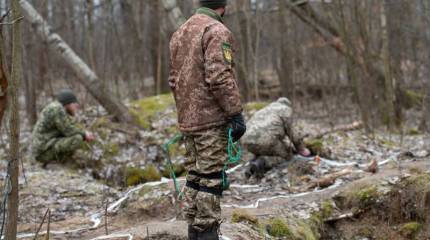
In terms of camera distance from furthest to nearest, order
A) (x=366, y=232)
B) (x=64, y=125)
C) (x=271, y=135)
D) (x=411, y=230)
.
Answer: (x=64, y=125)
(x=271, y=135)
(x=366, y=232)
(x=411, y=230)

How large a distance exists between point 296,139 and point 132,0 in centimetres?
994

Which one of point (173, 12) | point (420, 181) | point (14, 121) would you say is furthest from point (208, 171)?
point (173, 12)

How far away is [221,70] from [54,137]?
227 inches

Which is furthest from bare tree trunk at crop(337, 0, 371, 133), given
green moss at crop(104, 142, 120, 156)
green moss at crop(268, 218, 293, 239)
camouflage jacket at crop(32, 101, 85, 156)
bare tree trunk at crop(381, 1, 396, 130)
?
camouflage jacket at crop(32, 101, 85, 156)

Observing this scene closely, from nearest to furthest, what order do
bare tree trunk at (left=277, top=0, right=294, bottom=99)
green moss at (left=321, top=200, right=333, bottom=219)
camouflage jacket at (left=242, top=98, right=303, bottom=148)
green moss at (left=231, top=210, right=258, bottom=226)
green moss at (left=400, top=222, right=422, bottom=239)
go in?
green moss at (left=231, top=210, right=258, bottom=226) → green moss at (left=400, top=222, right=422, bottom=239) → green moss at (left=321, top=200, right=333, bottom=219) → camouflage jacket at (left=242, top=98, right=303, bottom=148) → bare tree trunk at (left=277, top=0, right=294, bottom=99)

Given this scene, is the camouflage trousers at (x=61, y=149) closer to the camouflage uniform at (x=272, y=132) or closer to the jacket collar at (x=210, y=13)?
the camouflage uniform at (x=272, y=132)

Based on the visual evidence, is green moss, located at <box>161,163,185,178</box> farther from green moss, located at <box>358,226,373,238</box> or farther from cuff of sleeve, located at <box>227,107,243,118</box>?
cuff of sleeve, located at <box>227,107,243,118</box>

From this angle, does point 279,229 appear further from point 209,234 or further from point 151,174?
point 151,174

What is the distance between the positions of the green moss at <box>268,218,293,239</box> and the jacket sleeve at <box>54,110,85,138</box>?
4639mm

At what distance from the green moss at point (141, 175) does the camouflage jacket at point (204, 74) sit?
4780mm

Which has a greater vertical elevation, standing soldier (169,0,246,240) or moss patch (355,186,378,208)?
standing soldier (169,0,246,240)

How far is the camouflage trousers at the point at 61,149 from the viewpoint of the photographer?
29.2ft

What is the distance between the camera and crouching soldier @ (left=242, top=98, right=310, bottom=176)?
752 cm

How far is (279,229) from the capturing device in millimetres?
5586
